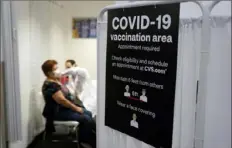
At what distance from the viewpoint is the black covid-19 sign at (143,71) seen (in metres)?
1.25

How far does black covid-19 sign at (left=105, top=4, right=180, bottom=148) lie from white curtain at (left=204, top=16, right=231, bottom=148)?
189 millimetres

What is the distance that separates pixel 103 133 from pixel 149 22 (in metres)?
0.84

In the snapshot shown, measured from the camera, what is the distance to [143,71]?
4.50 ft

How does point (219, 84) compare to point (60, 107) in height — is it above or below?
above

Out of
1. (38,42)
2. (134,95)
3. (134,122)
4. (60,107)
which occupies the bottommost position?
(60,107)

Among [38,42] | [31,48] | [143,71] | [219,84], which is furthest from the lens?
[38,42]

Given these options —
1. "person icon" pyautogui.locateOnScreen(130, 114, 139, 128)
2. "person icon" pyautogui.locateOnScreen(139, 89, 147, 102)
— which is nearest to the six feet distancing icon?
"person icon" pyautogui.locateOnScreen(139, 89, 147, 102)

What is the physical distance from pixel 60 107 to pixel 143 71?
5.83 ft

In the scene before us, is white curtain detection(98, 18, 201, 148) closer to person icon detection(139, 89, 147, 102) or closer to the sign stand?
the sign stand

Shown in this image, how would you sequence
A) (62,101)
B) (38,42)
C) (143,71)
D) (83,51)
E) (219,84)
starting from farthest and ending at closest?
1. (83,51)
2. (38,42)
3. (62,101)
4. (143,71)
5. (219,84)

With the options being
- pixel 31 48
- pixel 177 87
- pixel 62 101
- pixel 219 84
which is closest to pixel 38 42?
pixel 31 48

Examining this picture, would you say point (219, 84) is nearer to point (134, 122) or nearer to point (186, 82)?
point (186, 82)

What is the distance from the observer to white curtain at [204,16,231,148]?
1.16m

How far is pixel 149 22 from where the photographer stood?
1304 mm
